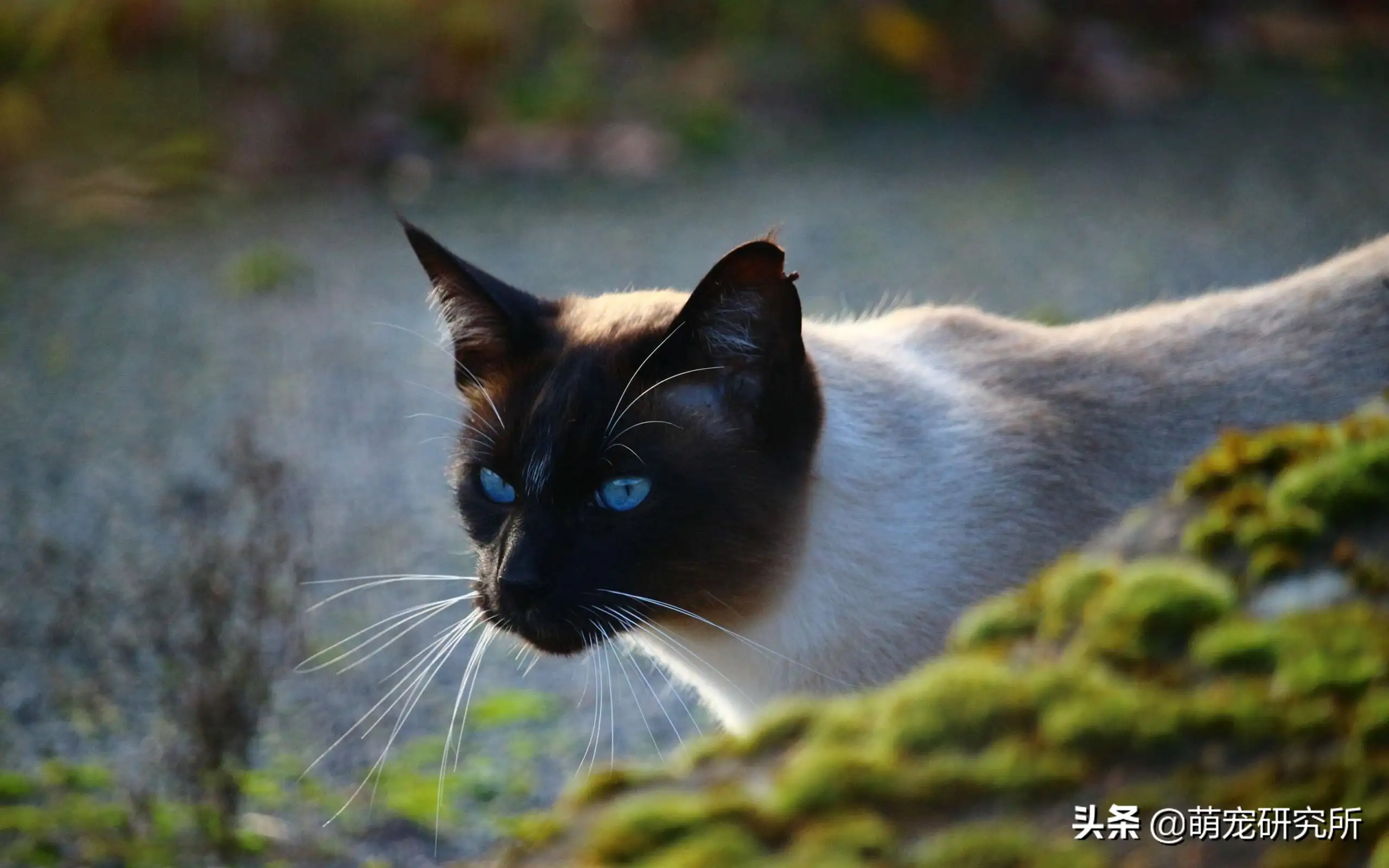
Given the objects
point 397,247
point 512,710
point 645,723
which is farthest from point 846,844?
point 397,247

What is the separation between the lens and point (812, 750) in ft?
4.16

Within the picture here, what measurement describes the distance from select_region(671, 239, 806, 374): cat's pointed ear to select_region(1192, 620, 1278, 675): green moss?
3.51 feet

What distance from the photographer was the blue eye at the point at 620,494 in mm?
2389

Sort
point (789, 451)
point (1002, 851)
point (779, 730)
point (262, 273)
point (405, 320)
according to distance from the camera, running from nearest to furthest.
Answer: point (1002, 851), point (779, 730), point (789, 451), point (405, 320), point (262, 273)

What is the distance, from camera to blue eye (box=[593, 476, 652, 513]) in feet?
7.84

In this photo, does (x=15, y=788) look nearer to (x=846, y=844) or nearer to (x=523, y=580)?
(x=523, y=580)

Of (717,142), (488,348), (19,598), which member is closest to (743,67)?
(717,142)

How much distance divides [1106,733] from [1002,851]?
0.15 metres

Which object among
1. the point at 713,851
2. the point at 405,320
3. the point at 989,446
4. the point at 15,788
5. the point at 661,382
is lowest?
the point at 15,788

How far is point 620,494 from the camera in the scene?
2395mm

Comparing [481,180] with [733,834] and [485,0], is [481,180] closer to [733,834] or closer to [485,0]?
[485,0]

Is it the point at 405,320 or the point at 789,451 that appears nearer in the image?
the point at 789,451

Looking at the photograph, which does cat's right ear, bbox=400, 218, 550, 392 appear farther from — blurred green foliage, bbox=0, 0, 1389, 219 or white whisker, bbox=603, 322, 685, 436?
blurred green foliage, bbox=0, 0, 1389, 219

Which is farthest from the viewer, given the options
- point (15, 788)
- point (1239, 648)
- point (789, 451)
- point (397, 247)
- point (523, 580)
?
point (397, 247)
